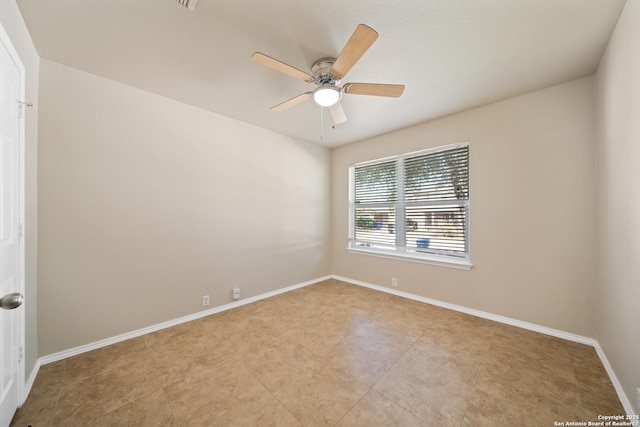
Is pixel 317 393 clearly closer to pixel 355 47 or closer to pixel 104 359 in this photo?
pixel 104 359

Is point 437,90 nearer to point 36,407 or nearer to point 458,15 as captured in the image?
point 458,15

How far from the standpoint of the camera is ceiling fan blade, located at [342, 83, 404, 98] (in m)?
1.86

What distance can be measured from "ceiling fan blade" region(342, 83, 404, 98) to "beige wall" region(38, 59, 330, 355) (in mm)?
1889

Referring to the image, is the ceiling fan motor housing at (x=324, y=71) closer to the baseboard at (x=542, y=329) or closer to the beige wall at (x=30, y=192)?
A: the beige wall at (x=30, y=192)

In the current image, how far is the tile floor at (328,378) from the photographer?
1450 mm

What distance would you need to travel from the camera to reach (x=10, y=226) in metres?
1.29

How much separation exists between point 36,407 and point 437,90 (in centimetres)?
411

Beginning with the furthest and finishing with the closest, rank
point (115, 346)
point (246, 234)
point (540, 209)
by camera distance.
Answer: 1. point (246, 234)
2. point (540, 209)
3. point (115, 346)

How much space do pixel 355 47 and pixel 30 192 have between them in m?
2.59

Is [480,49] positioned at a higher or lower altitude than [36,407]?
higher

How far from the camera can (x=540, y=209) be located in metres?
2.46

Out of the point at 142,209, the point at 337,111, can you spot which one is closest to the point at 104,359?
the point at 142,209

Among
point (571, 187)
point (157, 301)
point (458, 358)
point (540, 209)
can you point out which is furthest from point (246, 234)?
point (571, 187)

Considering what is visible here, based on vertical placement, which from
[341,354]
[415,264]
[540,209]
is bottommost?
[341,354]
